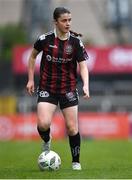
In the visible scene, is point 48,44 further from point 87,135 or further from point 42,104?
point 87,135

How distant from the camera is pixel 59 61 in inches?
524

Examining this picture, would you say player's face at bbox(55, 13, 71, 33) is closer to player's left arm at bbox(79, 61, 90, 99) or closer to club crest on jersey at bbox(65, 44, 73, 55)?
club crest on jersey at bbox(65, 44, 73, 55)

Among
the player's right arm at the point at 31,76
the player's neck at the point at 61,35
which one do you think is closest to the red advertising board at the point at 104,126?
the player's right arm at the point at 31,76

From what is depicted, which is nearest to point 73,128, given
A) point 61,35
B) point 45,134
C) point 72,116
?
point 72,116

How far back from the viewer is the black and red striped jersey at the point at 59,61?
1333 cm

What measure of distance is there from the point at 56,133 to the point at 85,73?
2114 centimetres

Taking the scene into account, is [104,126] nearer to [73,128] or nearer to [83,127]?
[83,127]

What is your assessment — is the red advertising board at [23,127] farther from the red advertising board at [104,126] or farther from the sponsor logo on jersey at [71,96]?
the sponsor logo on jersey at [71,96]

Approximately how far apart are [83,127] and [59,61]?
69.0ft

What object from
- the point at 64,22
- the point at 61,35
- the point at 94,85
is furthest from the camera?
the point at 94,85

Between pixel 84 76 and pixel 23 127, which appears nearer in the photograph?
pixel 84 76

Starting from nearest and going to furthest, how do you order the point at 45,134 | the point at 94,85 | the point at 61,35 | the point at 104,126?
1. the point at 61,35
2. the point at 45,134
3. the point at 104,126
4. the point at 94,85

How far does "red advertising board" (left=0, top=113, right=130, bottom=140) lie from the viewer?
34188 millimetres

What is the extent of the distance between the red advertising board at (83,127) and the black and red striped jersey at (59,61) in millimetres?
20608
